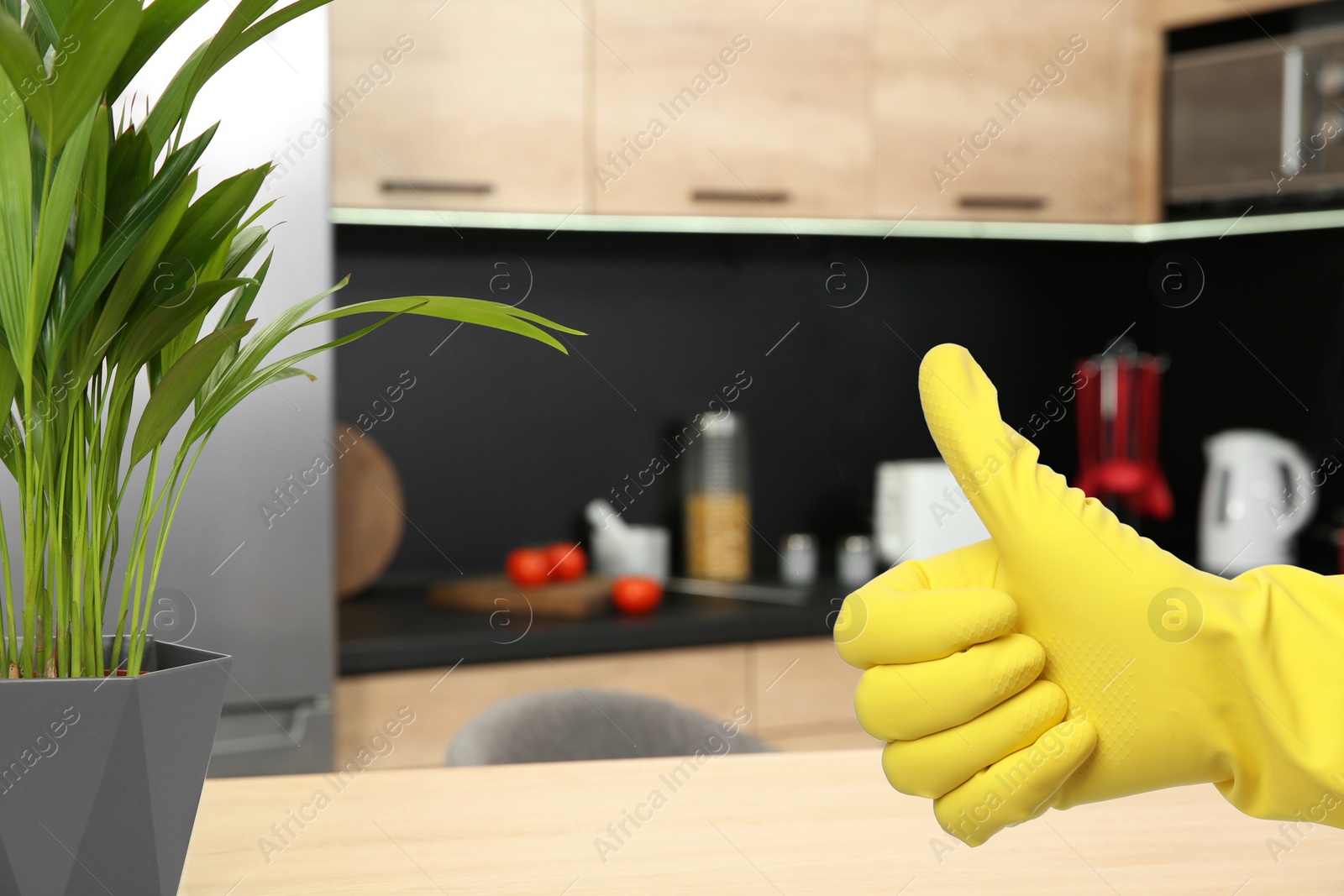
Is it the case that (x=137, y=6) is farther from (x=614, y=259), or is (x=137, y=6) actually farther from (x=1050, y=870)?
(x=614, y=259)

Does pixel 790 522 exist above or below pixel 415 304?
below

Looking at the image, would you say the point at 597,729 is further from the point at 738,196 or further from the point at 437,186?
the point at 738,196

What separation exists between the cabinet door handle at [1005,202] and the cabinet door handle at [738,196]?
0.37m

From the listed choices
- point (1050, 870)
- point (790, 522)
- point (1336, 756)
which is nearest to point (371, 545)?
point (790, 522)

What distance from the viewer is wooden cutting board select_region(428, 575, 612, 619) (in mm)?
1919

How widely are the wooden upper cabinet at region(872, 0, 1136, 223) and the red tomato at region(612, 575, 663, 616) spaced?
0.82 meters

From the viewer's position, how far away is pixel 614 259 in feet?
7.77

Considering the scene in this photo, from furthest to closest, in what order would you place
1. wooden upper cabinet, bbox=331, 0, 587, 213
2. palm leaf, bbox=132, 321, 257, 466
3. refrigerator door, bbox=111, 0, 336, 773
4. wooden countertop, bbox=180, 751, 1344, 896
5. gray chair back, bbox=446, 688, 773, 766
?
A: 1. wooden upper cabinet, bbox=331, 0, 587, 213
2. refrigerator door, bbox=111, 0, 336, 773
3. gray chair back, bbox=446, 688, 773, 766
4. wooden countertop, bbox=180, 751, 1344, 896
5. palm leaf, bbox=132, 321, 257, 466

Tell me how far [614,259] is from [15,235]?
6.26 feet

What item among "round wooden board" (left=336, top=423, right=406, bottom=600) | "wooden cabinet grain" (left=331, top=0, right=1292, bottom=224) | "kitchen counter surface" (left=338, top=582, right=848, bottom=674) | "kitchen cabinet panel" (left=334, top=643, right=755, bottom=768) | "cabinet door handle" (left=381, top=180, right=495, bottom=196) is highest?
"wooden cabinet grain" (left=331, top=0, right=1292, bottom=224)


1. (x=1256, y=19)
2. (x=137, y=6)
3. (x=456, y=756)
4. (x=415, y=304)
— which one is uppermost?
(x=1256, y=19)

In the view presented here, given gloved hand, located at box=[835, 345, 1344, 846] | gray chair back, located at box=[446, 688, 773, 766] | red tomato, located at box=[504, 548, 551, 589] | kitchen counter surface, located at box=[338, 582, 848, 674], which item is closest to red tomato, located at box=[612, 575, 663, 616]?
kitchen counter surface, located at box=[338, 582, 848, 674]

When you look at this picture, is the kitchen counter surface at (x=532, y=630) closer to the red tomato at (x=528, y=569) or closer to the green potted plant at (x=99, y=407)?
the red tomato at (x=528, y=569)

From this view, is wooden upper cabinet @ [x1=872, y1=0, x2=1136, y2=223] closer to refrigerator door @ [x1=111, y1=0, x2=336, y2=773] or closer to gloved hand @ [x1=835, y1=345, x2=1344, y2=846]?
refrigerator door @ [x1=111, y1=0, x2=336, y2=773]
